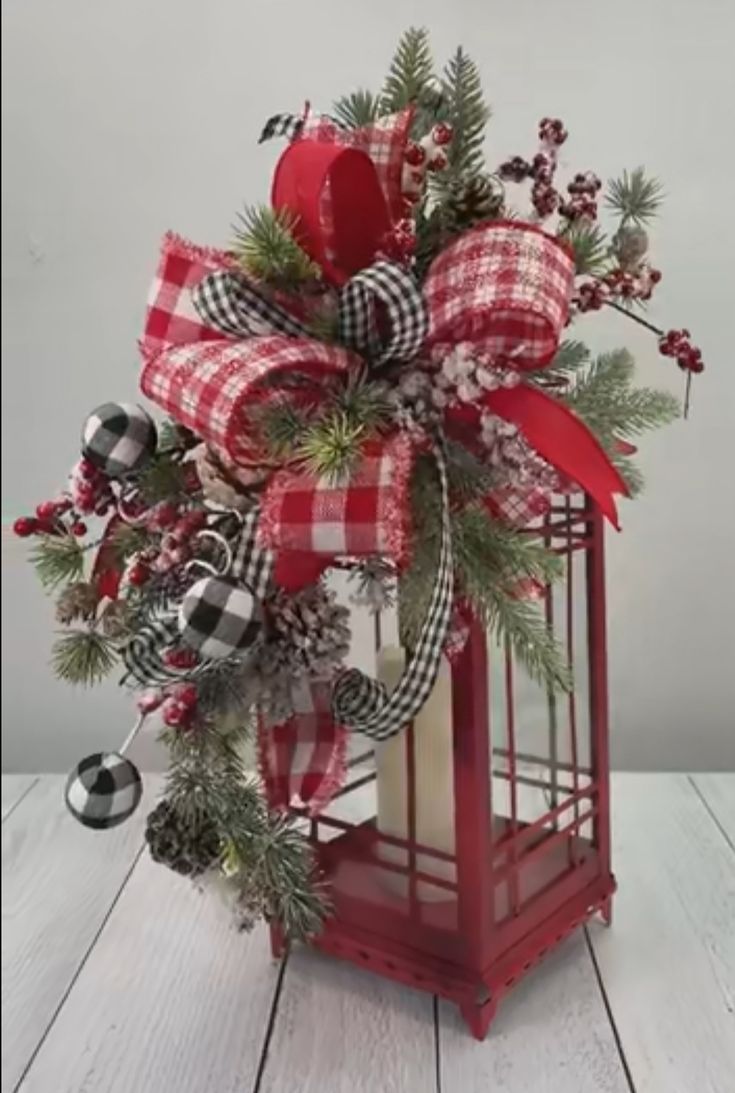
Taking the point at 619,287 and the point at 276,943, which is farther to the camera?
the point at 276,943

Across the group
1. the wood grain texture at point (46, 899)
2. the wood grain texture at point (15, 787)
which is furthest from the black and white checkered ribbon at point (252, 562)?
the wood grain texture at point (15, 787)

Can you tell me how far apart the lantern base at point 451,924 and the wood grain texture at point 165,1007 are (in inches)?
1.7

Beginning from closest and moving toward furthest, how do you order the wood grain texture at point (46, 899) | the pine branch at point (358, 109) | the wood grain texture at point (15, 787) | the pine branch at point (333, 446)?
1. the pine branch at point (333, 446)
2. the pine branch at point (358, 109)
3. the wood grain texture at point (46, 899)
4. the wood grain texture at point (15, 787)

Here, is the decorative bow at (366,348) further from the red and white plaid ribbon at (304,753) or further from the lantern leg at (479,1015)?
the lantern leg at (479,1015)

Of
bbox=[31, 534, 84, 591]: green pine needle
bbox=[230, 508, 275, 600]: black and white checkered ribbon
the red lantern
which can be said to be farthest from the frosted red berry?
the red lantern

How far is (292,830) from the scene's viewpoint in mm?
589

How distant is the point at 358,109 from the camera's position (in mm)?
597

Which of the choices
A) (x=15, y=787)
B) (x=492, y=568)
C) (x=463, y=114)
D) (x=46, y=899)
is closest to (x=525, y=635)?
(x=492, y=568)

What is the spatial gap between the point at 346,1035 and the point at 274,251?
400 mm

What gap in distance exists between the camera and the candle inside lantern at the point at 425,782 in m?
0.65

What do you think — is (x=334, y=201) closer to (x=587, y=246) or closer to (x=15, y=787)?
(x=587, y=246)

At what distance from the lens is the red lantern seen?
61cm

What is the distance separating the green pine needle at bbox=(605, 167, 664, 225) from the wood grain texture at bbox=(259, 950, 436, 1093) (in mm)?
420

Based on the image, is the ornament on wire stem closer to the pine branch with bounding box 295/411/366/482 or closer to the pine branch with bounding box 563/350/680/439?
the pine branch with bounding box 295/411/366/482
